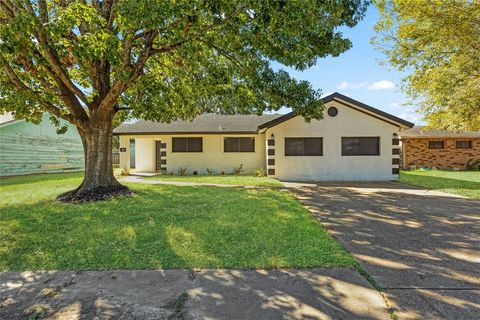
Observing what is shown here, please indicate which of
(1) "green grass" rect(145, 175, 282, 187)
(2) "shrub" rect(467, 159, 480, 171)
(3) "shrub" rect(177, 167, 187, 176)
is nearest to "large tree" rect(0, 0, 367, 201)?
(1) "green grass" rect(145, 175, 282, 187)

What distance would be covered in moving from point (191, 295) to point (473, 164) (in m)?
28.0

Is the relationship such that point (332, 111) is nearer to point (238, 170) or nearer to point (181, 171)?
point (238, 170)

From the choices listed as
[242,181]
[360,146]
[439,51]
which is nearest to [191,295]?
[242,181]

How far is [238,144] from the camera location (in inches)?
701

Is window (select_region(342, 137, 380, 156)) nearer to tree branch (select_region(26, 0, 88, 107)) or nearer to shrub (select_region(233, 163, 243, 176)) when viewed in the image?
shrub (select_region(233, 163, 243, 176))

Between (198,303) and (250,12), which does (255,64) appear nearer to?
(250,12)

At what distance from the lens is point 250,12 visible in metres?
7.30

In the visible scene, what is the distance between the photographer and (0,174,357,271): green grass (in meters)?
3.90

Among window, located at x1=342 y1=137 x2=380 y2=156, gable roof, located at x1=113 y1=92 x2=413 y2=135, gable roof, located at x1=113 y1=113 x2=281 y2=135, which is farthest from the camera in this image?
gable roof, located at x1=113 y1=113 x2=281 y2=135

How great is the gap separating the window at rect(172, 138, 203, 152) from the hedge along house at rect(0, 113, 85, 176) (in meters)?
9.68

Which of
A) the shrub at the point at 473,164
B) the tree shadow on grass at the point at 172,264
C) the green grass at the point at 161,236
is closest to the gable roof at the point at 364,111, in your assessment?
the green grass at the point at 161,236

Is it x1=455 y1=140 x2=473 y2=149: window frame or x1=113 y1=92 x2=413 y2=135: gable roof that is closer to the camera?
x1=113 y1=92 x2=413 y2=135: gable roof

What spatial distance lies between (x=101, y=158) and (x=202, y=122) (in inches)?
424

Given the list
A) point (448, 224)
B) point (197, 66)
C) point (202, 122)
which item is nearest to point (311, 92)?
point (197, 66)
